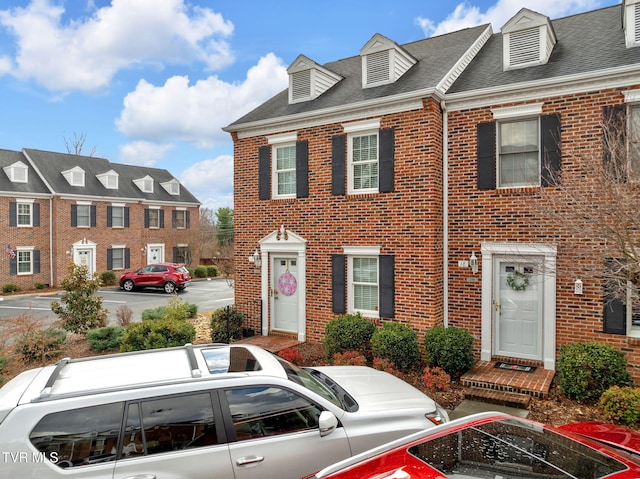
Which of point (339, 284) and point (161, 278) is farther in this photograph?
point (161, 278)

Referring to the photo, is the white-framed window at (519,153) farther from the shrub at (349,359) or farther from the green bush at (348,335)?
the shrub at (349,359)

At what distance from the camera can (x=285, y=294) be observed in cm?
1185

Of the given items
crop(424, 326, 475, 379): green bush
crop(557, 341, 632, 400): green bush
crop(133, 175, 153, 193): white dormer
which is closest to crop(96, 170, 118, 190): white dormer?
crop(133, 175, 153, 193): white dormer

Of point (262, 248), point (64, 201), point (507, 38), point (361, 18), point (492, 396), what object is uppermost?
point (361, 18)

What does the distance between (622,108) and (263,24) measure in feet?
25.7

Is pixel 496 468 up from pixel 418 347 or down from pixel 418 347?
up

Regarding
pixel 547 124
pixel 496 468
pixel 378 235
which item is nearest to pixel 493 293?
pixel 378 235

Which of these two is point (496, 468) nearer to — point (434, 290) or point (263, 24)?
point (434, 290)

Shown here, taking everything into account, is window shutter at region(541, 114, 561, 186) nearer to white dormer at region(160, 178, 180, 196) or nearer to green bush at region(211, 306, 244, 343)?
green bush at region(211, 306, 244, 343)

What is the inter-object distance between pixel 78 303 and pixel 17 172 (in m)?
18.8

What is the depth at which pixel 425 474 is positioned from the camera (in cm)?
283

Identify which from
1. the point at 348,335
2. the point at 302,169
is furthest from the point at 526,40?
the point at 348,335

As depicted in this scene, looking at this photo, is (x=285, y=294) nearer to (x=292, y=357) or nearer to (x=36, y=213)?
(x=292, y=357)

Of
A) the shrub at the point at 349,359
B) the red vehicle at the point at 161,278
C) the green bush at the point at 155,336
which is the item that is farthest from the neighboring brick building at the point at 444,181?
the red vehicle at the point at 161,278
